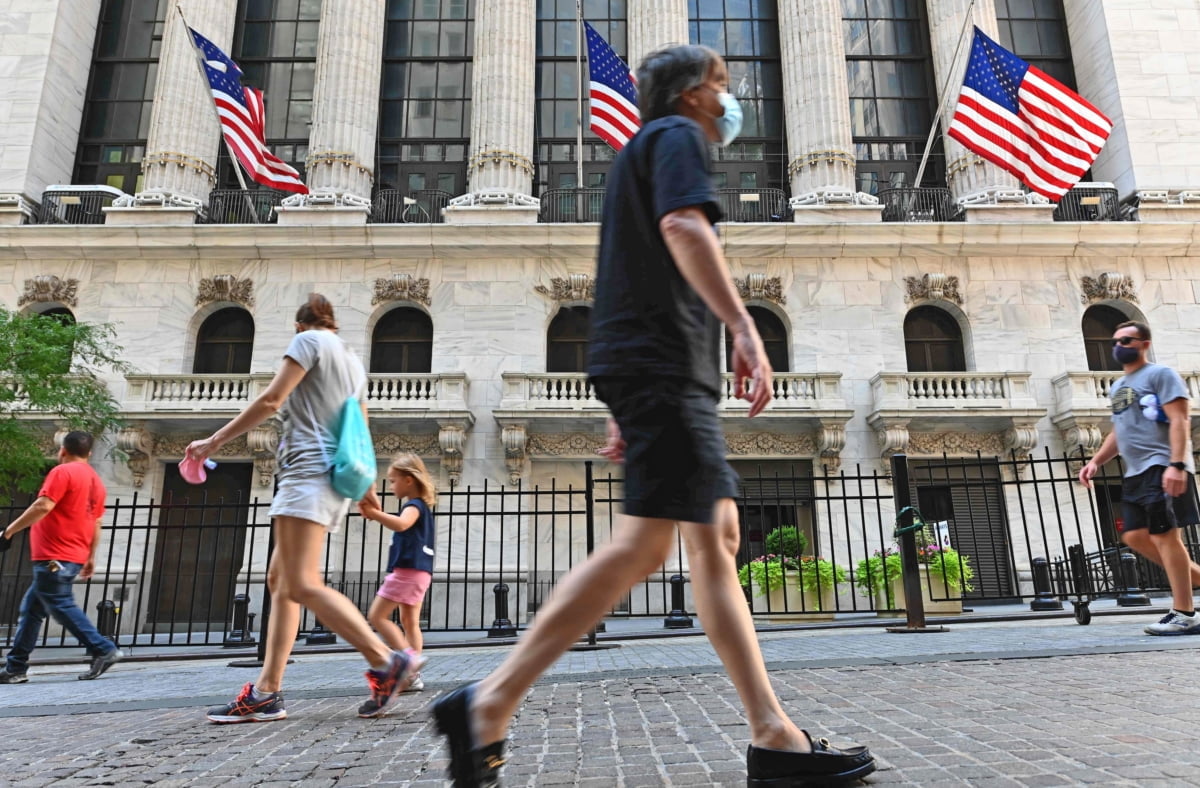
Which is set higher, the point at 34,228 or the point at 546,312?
the point at 34,228

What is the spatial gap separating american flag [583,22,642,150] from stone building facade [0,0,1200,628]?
3.65 metres

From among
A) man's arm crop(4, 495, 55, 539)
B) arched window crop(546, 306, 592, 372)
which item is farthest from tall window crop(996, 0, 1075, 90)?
man's arm crop(4, 495, 55, 539)

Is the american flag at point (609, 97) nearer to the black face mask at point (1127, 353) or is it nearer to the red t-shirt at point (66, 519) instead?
the black face mask at point (1127, 353)

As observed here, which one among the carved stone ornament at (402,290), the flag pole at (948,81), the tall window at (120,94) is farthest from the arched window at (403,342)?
the flag pole at (948,81)

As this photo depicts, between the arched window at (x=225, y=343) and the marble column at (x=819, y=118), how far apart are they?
14.2 metres

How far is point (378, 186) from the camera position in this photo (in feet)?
72.5

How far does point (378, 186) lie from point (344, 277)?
11.5ft

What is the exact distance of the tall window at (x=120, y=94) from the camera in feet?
74.0

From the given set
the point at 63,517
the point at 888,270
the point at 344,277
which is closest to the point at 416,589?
the point at 63,517

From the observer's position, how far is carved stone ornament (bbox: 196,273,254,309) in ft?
64.6

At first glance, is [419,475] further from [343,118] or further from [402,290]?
[343,118]

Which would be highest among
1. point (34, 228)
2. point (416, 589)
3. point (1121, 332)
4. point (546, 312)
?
point (34, 228)

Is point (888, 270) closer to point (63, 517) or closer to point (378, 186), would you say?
point (378, 186)

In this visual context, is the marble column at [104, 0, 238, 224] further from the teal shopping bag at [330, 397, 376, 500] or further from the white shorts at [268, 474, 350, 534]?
the white shorts at [268, 474, 350, 534]
